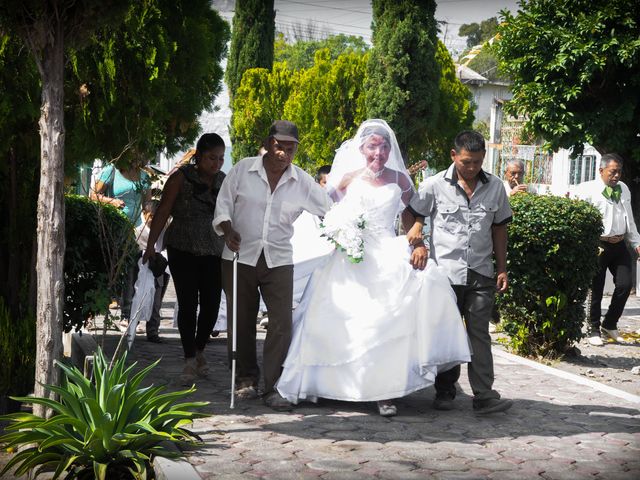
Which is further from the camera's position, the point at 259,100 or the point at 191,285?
the point at 259,100

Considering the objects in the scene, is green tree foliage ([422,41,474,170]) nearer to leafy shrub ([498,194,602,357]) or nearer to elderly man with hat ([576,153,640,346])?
elderly man with hat ([576,153,640,346])

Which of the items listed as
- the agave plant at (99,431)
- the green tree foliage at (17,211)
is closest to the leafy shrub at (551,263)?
the green tree foliage at (17,211)

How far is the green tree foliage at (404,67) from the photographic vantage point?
23641 mm

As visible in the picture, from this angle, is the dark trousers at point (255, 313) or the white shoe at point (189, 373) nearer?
the dark trousers at point (255, 313)

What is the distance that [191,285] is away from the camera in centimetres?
866

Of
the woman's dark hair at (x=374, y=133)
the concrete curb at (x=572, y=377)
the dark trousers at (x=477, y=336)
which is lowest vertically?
the concrete curb at (x=572, y=377)

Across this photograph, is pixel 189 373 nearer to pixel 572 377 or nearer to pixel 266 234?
pixel 266 234

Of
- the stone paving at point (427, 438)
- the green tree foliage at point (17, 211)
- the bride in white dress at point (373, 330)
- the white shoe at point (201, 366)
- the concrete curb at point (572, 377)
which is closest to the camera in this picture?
the stone paving at point (427, 438)

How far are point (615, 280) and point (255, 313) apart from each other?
18.7 ft

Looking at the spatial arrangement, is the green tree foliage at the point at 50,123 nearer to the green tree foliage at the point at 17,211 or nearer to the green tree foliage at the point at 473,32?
the green tree foliage at the point at 17,211

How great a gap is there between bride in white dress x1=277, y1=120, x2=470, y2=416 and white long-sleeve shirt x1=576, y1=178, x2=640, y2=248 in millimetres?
4845

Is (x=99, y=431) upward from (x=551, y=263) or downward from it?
downward

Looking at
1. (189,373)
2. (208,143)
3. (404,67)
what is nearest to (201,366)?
(189,373)

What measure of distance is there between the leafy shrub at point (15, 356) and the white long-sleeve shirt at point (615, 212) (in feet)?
22.1
